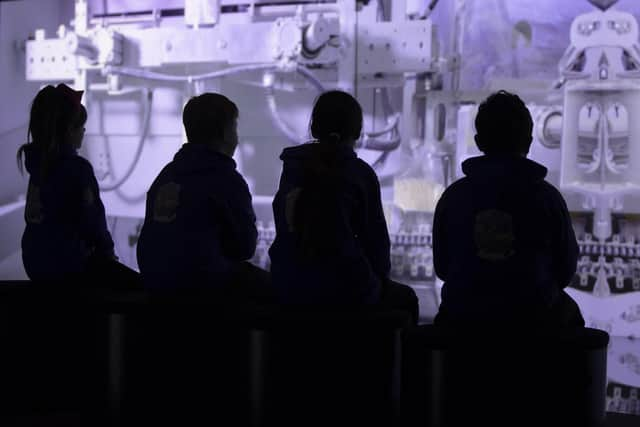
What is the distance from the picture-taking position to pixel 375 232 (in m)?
1.40

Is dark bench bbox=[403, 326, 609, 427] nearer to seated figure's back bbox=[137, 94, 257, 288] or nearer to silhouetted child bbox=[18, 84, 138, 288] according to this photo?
seated figure's back bbox=[137, 94, 257, 288]

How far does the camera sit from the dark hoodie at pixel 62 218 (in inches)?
63.3

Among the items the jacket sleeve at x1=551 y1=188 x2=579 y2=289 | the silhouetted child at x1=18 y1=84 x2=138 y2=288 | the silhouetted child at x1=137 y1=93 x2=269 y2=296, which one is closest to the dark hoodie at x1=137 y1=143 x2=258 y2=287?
the silhouetted child at x1=137 y1=93 x2=269 y2=296

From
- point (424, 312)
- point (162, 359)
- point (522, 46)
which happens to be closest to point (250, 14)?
point (522, 46)

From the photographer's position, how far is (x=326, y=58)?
2777 mm

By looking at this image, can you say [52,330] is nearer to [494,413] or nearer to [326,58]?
[494,413]

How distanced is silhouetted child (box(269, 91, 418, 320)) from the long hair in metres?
0.58

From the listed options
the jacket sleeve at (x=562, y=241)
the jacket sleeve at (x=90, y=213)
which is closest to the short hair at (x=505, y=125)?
the jacket sleeve at (x=562, y=241)

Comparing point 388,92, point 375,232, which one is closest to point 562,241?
point 375,232

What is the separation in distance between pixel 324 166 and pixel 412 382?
0.43 meters

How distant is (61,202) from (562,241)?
1075mm

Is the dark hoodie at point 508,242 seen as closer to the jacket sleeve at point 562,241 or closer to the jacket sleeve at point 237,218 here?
the jacket sleeve at point 562,241

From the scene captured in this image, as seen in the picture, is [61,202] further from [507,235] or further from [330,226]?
[507,235]

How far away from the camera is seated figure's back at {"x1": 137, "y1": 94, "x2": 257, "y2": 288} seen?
145 cm
